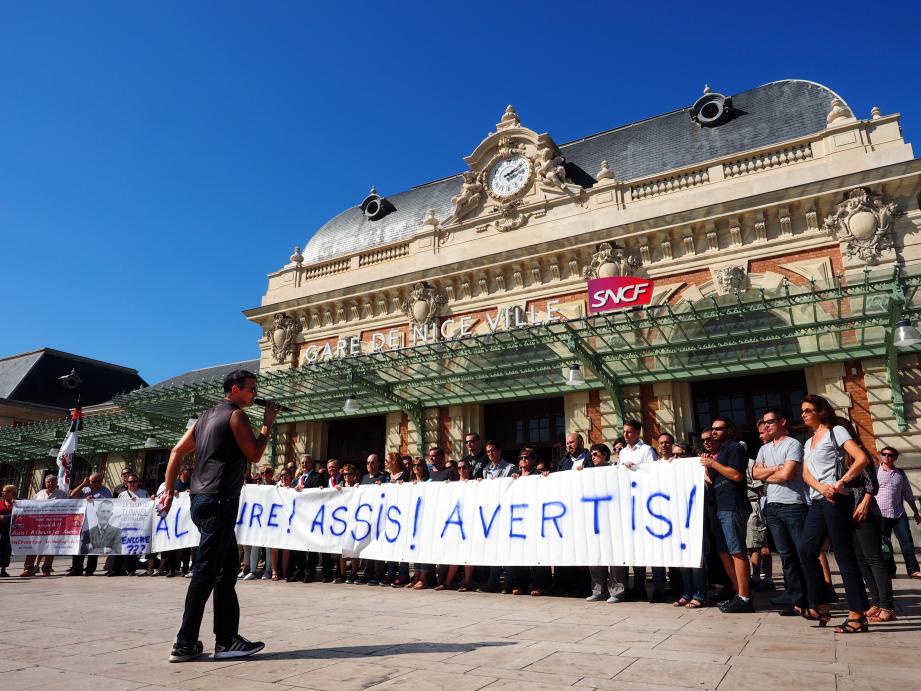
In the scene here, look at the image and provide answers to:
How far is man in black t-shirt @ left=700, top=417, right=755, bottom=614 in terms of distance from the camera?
560cm

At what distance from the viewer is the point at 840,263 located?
40.7 ft

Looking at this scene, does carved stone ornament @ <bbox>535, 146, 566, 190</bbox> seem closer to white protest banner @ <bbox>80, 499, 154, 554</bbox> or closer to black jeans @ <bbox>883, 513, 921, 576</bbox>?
black jeans @ <bbox>883, 513, 921, 576</bbox>

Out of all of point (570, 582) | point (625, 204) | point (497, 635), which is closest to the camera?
point (497, 635)

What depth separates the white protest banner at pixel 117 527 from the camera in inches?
421

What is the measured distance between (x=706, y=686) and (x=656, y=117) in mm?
17586

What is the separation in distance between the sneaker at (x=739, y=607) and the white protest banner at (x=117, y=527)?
9635 millimetres

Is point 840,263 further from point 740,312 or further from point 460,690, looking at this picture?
point 460,690

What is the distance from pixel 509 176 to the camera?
17.4 metres

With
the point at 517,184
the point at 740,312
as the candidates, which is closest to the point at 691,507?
the point at 740,312

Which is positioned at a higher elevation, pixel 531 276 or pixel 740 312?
pixel 531 276

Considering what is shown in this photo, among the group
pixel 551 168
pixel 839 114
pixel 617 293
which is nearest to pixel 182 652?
pixel 617 293

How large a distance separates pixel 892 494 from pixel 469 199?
42.2 ft

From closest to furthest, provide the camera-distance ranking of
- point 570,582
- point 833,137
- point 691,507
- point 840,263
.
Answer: point 691,507 → point 570,582 → point 840,263 → point 833,137

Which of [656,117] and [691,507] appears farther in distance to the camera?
[656,117]
